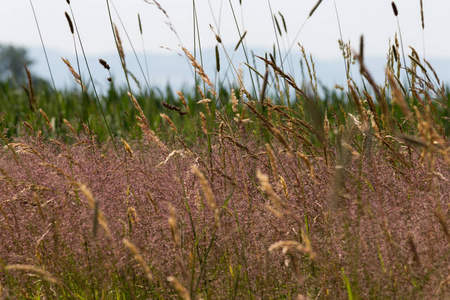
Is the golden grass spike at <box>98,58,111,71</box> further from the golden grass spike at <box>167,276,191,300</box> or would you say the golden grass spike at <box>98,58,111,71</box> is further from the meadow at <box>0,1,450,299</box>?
the golden grass spike at <box>167,276,191,300</box>

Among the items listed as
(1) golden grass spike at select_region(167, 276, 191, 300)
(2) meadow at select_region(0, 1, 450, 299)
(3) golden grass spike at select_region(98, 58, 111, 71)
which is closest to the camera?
(1) golden grass spike at select_region(167, 276, 191, 300)

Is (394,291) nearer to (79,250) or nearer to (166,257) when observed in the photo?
(166,257)

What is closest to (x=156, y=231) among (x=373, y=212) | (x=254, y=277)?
(x=254, y=277)

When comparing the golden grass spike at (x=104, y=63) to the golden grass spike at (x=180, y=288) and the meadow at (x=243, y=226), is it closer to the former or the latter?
the meadow at (x=243, y=226)

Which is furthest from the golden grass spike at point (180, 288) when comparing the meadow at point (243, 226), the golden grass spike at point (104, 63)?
the golden grass spike at point (104, 63)

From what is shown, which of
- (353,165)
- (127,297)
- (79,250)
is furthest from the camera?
(353,165)

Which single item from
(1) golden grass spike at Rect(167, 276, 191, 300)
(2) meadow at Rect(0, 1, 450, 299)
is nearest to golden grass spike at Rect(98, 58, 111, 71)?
(2) meadow at Rect(0, 1, 450, 299)

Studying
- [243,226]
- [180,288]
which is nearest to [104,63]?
[243,226]

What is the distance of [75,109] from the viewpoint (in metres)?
7.69

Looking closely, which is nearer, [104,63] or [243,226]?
[243,226]

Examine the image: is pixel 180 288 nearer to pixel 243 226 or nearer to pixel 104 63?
pixel 243 226

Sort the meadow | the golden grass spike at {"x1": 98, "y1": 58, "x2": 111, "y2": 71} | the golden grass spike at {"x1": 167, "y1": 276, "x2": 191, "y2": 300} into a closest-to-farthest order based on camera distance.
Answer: the golden grass spike at {"x1": 167, "y1": 276, "x2": 191, "y2": 300}, the meadow, the golden grass spike at {"x1": 98, "y1": 58, "x2": 111, "y2": 71}

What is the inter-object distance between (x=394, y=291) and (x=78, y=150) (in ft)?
6.66

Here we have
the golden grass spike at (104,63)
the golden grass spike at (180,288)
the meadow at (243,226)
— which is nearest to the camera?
the golden grass spike at (180,288)
